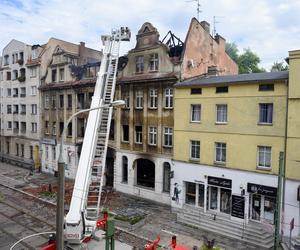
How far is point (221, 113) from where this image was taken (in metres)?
22.6

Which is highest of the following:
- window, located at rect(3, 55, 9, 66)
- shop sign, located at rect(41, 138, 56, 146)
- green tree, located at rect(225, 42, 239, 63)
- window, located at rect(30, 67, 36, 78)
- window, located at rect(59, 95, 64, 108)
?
green tree, located at rect(225, 42, 239, 63)

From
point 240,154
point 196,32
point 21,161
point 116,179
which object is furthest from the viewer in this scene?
point 21,161

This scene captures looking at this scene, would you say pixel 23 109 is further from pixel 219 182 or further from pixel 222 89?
pixel 219 182

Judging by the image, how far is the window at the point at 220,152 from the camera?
2247 cm

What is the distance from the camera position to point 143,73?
2816 cm

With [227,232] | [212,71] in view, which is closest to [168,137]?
[212,71]

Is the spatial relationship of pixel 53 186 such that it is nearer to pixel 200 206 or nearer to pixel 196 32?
pixel 200 206

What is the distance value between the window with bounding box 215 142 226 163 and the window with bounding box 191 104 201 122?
110 inches

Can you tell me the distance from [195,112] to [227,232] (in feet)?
32.7

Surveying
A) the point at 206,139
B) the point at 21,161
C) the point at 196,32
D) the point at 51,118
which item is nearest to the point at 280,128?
the point at 206,139

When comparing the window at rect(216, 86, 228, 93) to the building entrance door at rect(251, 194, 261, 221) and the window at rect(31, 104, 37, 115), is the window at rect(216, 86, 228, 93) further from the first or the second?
the window at rect(31, 104, 37, 115)

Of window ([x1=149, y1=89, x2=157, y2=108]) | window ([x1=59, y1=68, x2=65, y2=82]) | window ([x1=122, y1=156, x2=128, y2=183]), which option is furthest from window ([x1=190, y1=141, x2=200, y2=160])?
window ([x1=59, y1=68, x2=65, y2=82])

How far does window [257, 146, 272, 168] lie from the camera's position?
20.2m

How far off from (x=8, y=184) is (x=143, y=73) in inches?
844
